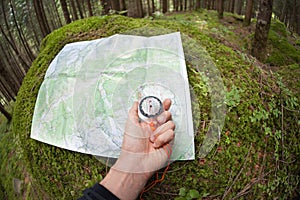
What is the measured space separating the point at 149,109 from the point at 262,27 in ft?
7.18

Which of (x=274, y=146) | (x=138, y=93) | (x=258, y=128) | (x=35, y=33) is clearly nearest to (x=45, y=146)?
(x=138, y=93)

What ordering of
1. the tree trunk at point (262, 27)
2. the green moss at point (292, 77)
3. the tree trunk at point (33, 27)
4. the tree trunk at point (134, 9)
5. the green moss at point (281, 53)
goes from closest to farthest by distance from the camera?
the green moss at point (292, 77) → the tree trunk at point (262, 27) → the green moss at point (281, 53) → the tree trunk at point (134, 9) → the tree trunk at point (33, 27)

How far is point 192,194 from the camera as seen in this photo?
5.25ft

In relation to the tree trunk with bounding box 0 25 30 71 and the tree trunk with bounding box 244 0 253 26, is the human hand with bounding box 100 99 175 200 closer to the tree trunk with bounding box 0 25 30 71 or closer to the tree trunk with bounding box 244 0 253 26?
the tree trunk with bounding box 244 0 253 26

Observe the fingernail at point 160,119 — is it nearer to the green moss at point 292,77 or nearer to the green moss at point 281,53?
the green moss at point 292,77

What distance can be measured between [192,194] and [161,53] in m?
1.26

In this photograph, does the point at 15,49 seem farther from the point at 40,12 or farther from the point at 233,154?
the point at 233,154

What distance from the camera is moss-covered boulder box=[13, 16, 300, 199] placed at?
1.64 m

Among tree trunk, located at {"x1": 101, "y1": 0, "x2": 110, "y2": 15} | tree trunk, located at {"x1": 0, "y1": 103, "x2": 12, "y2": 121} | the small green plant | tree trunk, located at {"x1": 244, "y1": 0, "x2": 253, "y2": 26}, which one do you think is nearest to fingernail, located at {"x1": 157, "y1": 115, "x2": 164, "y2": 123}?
the small green plant

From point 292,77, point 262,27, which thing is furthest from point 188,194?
point 262,27

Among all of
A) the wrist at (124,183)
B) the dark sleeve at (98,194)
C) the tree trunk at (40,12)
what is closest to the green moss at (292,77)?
the wrist at (124,183)

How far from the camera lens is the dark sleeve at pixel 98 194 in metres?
1.26

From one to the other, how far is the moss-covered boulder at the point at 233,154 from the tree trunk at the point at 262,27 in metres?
0.88

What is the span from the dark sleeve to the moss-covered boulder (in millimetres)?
427
